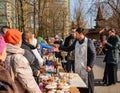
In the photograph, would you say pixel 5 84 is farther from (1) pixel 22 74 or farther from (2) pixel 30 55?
(2) pixel 30 55

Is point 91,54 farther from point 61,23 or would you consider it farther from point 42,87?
point 61,23

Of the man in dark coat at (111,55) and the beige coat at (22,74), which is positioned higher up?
the beige coat at (22,74)

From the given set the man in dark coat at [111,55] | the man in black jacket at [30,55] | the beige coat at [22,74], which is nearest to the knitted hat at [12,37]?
the beige coat at [22,74]

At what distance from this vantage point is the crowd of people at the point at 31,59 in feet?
10.2

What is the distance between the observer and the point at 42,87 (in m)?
5.53

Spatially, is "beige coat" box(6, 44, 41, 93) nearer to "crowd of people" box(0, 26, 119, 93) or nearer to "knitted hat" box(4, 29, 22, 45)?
"crowd of people" box(0, 26, 119, 93)

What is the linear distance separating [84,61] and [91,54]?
8.5 inches

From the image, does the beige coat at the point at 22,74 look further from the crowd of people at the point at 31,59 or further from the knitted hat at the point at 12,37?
the knitted hat at the point at 12,37

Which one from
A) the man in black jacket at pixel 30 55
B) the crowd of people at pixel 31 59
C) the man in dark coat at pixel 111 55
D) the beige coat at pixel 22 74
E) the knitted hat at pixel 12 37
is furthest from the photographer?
the man in dark coat at pixel 111 55

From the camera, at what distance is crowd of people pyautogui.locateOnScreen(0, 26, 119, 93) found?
10.2 feet

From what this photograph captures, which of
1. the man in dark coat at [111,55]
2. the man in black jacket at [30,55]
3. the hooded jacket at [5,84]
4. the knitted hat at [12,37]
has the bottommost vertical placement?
the man in dark coat at [111,55]

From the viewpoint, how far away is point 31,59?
5.82m

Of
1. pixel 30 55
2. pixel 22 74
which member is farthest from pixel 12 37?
pixel 30 55

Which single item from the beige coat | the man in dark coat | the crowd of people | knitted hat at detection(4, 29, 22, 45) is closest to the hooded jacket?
the crowd of people
